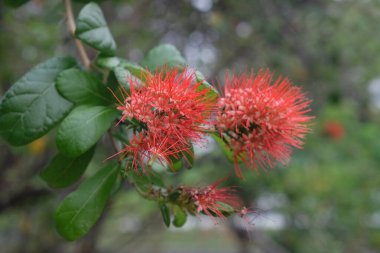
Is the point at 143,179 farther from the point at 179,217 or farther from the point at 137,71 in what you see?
the point at 137,71

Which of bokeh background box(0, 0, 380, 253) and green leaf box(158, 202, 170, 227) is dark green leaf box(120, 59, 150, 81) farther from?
bokeh background box(0, 0, 380, 253)

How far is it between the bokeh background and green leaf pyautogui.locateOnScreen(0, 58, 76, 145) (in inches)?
103

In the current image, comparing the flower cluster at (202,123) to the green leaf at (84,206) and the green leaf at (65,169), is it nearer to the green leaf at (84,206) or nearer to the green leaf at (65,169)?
the green leaf at (84,206)

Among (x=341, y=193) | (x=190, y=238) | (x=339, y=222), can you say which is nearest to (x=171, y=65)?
(x=341, y=193)

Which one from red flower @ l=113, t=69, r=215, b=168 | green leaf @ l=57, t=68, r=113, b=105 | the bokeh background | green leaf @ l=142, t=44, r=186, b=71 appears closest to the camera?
red flower @ l=113, t=69, r=215, b=168

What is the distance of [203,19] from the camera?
16.3 ft

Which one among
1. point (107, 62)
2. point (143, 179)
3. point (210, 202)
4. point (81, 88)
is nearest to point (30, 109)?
point (81, 88)

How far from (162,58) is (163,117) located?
42 cm

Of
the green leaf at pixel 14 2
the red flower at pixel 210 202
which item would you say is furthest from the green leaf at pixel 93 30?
the red flower at pixel 210 202

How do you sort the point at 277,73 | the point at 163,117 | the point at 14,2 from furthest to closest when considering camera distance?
the point at 277,73, the point at 14,2, the point at 163,117

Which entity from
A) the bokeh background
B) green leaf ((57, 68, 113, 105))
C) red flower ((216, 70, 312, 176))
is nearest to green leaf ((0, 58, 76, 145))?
green leaf ((57, 68, 113, 105))

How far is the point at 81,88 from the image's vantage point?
59.0 inches

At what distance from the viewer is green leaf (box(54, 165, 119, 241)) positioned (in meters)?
1.43

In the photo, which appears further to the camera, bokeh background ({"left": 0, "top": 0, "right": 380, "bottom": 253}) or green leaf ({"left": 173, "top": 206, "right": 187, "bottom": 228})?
bokeh background ({"left": 0, "top": 0, "right": 380, "bottom": 253})
